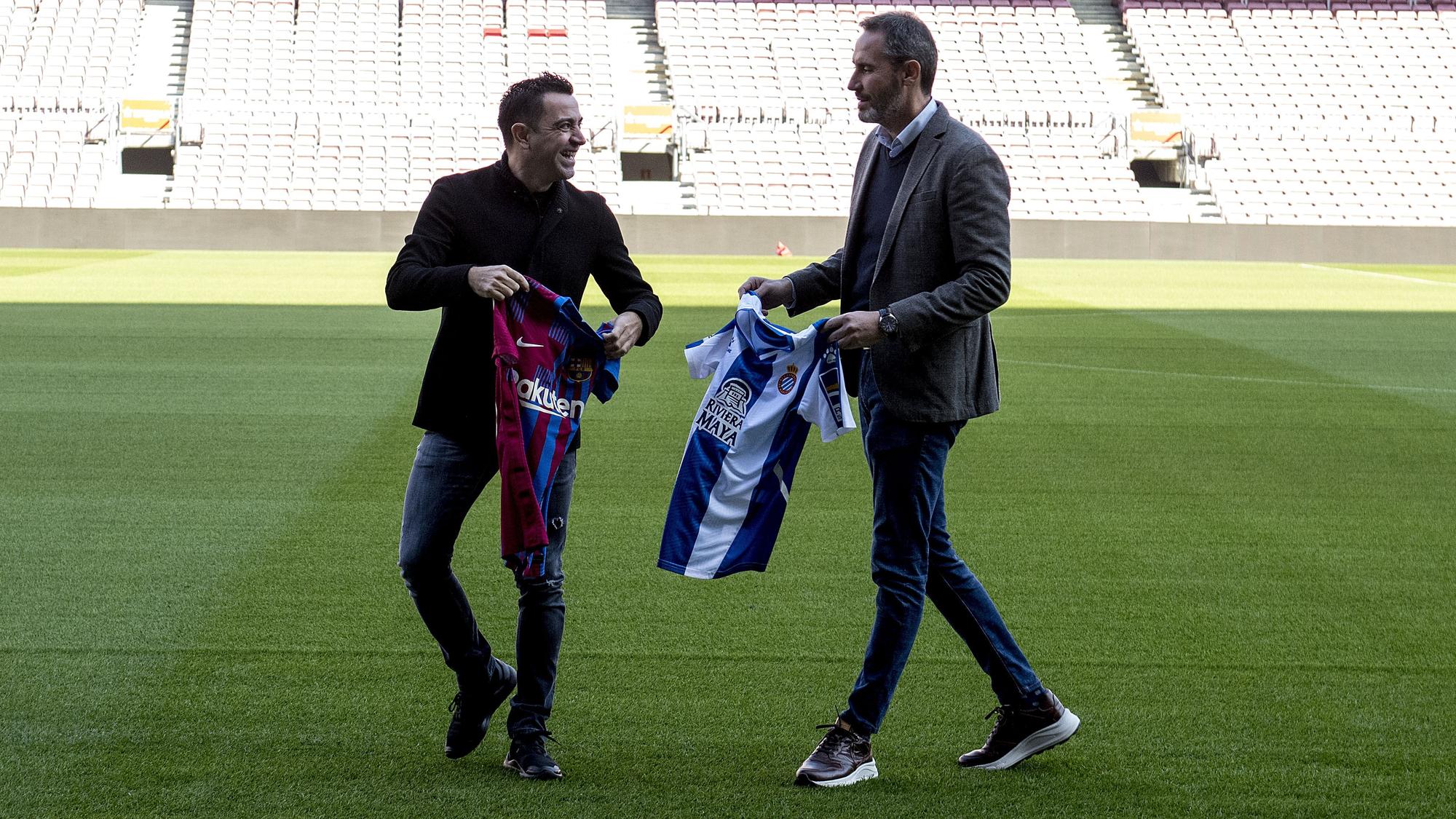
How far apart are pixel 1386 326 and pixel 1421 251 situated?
1666 cm

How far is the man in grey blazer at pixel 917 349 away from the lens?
3.48m

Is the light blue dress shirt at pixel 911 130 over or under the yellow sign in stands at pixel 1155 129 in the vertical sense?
over

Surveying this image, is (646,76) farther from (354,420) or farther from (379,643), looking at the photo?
(379,643)

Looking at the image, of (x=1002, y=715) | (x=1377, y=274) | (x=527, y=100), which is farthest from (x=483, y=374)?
(x=1377, y=274)

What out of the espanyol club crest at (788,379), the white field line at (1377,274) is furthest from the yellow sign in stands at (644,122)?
the espanyol club crest at (788,379)

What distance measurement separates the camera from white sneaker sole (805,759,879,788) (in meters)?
3.61

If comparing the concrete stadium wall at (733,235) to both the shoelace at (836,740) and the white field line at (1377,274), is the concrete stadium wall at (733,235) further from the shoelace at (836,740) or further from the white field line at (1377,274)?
the shoelace at (836,740)

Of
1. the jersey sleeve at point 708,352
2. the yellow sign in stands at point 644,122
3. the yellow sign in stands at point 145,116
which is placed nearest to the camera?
the jersey sleeve at point 708,352

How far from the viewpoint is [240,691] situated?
13.7ft

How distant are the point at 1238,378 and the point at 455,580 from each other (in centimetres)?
911

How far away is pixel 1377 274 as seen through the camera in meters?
26.3

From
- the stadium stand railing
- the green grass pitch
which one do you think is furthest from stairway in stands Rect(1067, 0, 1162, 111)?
the green grass pitch

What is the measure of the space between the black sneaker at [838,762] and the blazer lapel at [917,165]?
1178 millimetres

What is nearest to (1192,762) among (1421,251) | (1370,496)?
(1370,496)
